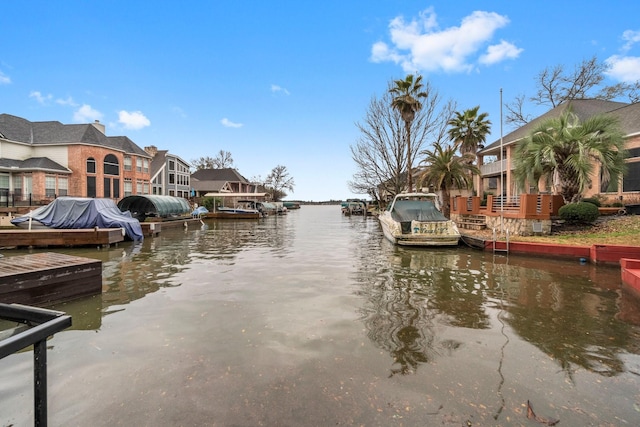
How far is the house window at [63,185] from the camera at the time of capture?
34925 mm

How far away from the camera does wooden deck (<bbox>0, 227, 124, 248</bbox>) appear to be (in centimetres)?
1459

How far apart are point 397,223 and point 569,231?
729cm

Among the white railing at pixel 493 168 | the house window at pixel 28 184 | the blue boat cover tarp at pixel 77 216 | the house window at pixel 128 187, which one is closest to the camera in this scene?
the blue boat cover tarp at pixel 77 216

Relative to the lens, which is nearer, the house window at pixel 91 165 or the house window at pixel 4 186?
the house window at pixel 4 186

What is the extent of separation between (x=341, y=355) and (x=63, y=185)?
4121 centimetres

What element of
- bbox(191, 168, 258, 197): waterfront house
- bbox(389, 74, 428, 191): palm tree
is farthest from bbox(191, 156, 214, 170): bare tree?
bbox(389, 74, 428, 191): palm tree

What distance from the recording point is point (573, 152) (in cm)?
1491

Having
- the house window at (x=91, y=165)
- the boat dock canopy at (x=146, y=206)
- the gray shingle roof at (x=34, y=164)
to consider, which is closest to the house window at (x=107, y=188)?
the house window at (x=91, y=165)

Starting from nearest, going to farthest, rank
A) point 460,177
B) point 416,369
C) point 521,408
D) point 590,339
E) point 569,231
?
point 521,408 < point 416,369 < point 590,339 < point 569,231 < point 460,177

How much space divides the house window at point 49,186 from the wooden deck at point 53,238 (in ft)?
74.0

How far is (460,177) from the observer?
78.2ft

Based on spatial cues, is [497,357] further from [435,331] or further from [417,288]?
[417,288]

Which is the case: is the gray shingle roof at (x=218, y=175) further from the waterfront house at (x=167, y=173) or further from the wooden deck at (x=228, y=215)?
the wooden deck at (x=228, y=215)

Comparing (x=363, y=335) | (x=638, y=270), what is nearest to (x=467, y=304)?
(x=363, y=335)
